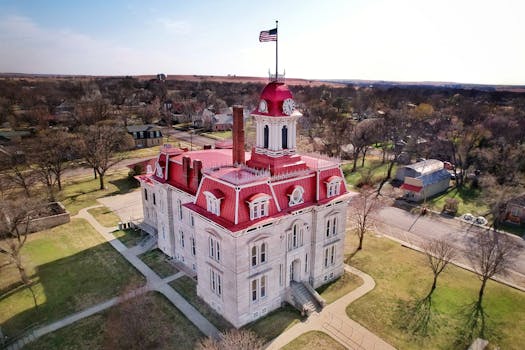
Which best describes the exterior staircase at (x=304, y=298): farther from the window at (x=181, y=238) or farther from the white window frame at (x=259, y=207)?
A: the window at (x=181, y=238)

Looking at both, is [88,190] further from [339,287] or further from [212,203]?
[339,287]

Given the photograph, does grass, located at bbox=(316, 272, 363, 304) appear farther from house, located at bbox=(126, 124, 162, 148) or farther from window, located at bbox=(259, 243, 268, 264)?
house, located at bbox=(126, 124, 162, 148)

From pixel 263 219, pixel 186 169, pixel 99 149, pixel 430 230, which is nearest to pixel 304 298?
pixel 263 219

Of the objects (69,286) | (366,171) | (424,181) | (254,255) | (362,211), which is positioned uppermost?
(254,255)

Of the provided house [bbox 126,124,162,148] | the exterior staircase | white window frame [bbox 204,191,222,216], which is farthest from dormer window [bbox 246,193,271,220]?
house [bbox 126,124,162,148]

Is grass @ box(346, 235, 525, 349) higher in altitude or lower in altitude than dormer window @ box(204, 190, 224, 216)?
lower

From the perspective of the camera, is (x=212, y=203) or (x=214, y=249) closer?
(x=212, y=203)
